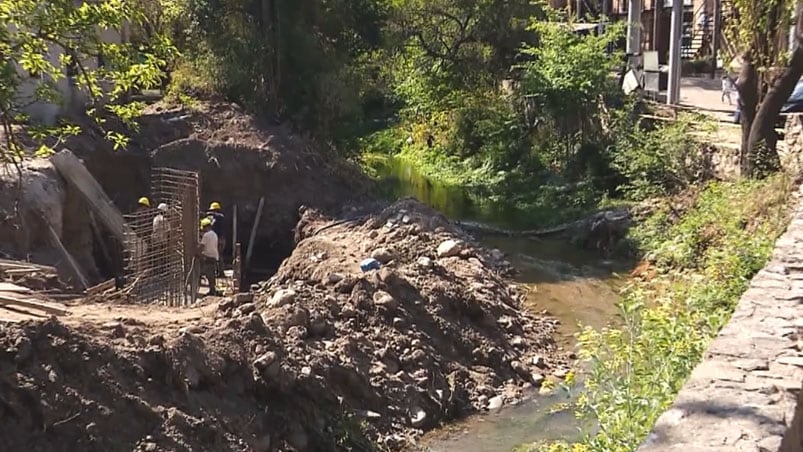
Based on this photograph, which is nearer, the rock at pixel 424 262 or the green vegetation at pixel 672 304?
the green vegetation at pixel 672 304

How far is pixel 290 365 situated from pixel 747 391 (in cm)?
613

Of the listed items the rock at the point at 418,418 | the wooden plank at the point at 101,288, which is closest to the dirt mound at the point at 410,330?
the rock at the point at 418,418

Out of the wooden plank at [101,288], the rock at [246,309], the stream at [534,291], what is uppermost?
the rock at [246,309]

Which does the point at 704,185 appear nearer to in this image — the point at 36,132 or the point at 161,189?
the point at 161,189

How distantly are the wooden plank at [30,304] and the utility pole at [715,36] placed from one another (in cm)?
2404

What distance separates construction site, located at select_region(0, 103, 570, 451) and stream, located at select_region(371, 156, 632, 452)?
35cm

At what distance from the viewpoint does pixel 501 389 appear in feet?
37.0

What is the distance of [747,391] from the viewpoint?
14.7 ft

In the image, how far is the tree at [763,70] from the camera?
49.9 ft

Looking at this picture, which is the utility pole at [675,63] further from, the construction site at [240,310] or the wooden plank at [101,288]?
the wooden plank at [101,288]

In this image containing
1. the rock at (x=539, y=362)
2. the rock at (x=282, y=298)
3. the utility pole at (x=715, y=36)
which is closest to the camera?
the rock at (x=282, y=298)

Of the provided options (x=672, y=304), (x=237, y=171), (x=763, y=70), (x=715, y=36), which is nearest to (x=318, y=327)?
(x=672, y=304)

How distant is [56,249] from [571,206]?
11.3 meters

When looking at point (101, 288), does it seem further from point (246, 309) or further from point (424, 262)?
point (424, 262)
